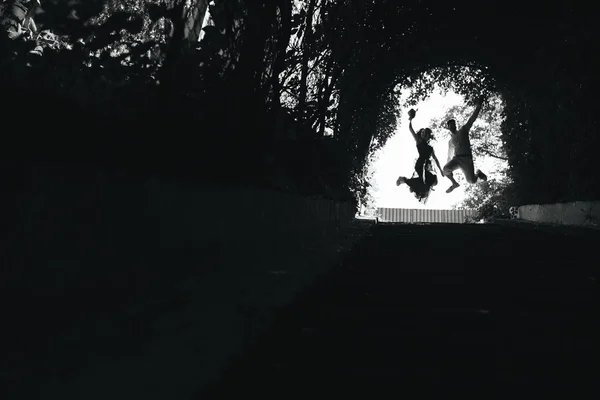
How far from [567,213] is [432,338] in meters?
14.5

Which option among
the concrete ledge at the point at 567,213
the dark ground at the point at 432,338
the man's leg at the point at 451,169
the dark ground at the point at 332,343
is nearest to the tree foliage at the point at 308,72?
the concrete ledge at the point at 567,213

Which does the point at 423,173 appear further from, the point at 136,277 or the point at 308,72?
the point at 136,277

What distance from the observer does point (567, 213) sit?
1725cm

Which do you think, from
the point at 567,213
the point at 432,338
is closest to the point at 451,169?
the point at 567,213

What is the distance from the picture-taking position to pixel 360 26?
1634 cm

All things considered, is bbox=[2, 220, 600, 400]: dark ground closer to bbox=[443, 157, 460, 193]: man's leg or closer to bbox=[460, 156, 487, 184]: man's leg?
bbox=[460, 156, 487, 184]: man's leg

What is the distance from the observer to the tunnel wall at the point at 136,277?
2775mm

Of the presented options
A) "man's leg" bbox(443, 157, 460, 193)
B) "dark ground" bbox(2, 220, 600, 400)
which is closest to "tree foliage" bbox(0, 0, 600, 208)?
"dark ground" bbox(2, 220, 600, 400)

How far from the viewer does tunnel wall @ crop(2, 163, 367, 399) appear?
109 inches

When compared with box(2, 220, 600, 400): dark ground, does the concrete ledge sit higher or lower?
higher

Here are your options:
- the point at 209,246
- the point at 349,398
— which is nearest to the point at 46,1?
the point at 209,246

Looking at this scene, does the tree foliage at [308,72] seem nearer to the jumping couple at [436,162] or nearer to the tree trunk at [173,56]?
the tree trunk at [173,56]

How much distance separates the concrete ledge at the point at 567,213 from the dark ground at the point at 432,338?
8.43 metres

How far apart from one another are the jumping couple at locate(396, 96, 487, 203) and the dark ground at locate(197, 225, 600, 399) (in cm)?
1731
